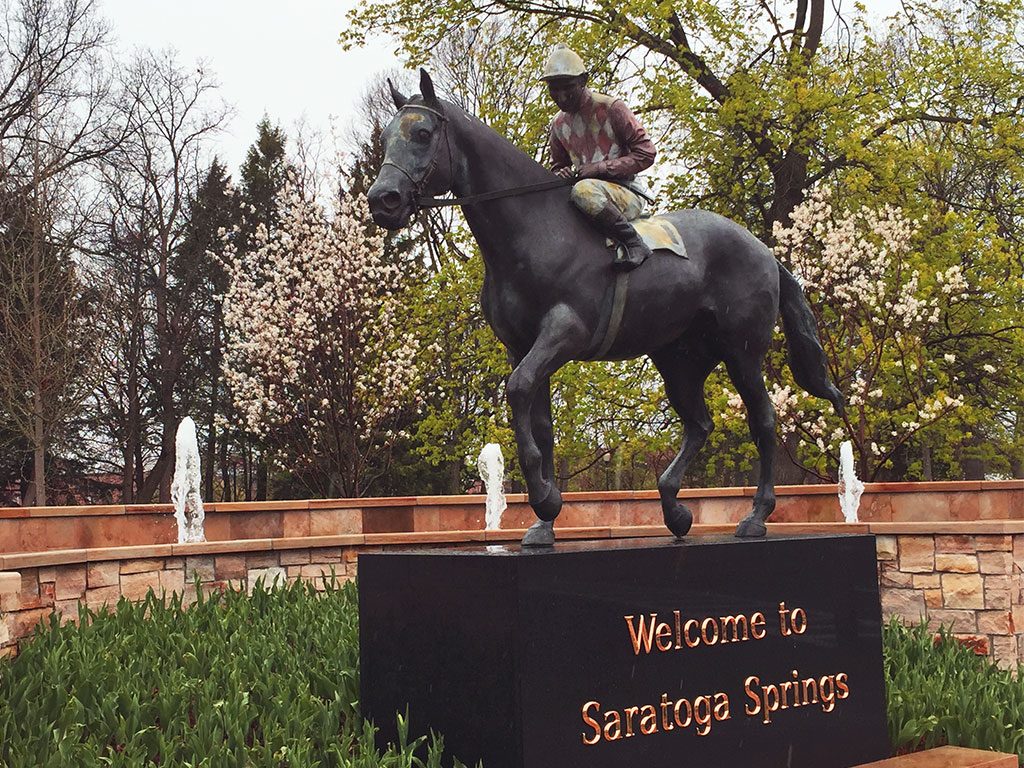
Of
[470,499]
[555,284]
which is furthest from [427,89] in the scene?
[470,499]

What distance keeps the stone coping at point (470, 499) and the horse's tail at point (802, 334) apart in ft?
19.4

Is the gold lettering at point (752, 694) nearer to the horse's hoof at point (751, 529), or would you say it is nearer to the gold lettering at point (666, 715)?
the gold lettering at point (666, 715)

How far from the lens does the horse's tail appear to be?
649 centimetres

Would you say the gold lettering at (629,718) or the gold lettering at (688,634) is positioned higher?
the gold lettering at (688,634)

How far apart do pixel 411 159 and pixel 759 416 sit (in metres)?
2.55

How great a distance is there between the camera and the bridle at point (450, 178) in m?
5.00

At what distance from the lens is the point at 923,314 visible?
17.7 m

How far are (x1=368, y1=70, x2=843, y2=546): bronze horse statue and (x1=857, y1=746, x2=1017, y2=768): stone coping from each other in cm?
132

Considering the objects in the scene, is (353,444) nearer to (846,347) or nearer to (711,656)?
(846,347)

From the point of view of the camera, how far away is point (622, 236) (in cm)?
545

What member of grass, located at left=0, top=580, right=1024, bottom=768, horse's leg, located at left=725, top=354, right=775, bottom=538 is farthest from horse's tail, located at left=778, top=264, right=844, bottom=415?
grass, located at left=0, top=580, right=1024, bottom=768

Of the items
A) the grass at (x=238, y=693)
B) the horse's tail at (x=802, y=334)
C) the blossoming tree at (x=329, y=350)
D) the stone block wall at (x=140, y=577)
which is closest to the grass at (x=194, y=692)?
the grass at (x=238, y=693)

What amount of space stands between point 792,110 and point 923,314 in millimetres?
3956

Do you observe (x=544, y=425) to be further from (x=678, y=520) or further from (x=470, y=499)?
(x=470, y=499)
